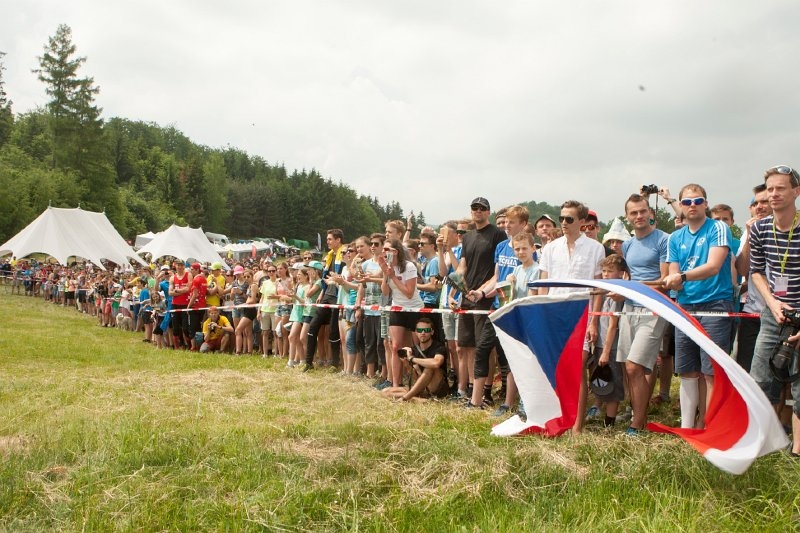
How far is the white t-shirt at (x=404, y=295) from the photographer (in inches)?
338

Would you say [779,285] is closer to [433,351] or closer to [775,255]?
[775,255]

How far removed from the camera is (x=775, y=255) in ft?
15.2

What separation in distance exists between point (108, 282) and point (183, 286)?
11.0 metres

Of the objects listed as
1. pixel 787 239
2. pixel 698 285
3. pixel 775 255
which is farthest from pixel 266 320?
pixel 787 239

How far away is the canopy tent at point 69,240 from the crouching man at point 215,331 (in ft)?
62.3

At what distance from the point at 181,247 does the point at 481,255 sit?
106 feet

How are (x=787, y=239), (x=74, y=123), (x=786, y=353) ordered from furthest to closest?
(x=74, y=123)
(x=787, y=239)
(x=786, y=353)

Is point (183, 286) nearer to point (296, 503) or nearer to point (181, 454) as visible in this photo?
point (181, 454)

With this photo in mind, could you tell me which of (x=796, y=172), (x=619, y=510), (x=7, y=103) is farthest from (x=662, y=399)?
(x=7, y=103)

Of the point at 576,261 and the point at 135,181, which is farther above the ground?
the point at 135,181

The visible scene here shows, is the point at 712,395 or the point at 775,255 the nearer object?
the point at 712,395

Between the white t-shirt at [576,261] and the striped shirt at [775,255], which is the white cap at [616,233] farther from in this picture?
the striped shirt at [775,255]

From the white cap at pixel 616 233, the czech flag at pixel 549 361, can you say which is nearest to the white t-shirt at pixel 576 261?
the czech flag at pixel 549 361

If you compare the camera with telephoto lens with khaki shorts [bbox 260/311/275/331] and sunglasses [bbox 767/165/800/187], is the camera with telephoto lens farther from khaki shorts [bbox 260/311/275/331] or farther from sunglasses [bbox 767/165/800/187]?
khaki shorts [bbox 260/311/275/331]
